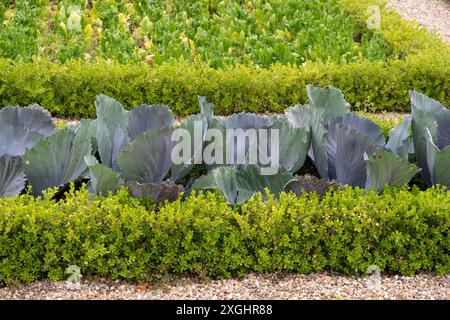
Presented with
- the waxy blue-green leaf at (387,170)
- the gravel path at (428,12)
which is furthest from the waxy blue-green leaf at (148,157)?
the gravel path at (428,12)

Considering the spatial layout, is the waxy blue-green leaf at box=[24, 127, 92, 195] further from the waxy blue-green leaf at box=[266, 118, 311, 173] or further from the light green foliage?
the light green foliage

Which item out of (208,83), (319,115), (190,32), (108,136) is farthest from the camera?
(190,32)

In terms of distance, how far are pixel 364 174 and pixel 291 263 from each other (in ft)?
2.45

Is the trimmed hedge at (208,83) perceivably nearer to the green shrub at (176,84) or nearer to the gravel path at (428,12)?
the green shrub at (176,84)

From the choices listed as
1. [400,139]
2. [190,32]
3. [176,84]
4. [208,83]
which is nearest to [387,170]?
[400,139]

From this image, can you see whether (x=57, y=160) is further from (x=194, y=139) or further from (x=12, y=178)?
(x=194, y=139)

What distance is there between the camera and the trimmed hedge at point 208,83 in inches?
263

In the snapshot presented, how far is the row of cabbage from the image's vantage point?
153 inches

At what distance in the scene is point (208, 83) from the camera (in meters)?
6.78

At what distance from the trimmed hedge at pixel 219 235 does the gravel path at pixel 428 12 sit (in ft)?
22.2

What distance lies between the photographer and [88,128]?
4223 mm

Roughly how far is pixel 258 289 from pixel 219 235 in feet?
1.14
